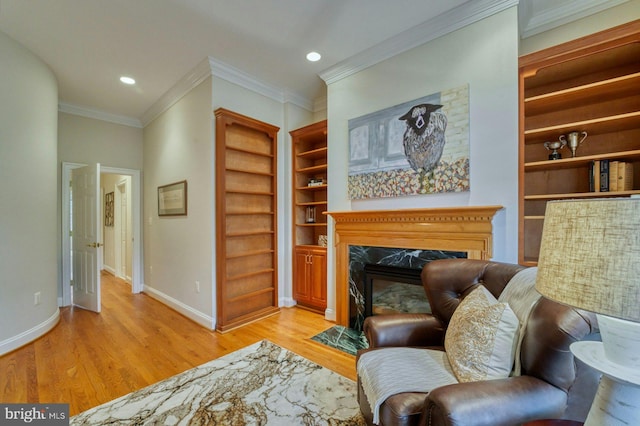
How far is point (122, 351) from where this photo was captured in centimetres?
260

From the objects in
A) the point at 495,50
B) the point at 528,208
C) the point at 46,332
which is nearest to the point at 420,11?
the point at 495,50

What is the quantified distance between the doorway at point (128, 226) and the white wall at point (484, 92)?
4.27m

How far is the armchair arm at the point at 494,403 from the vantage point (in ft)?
3.10

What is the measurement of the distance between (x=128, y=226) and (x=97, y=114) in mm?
2003

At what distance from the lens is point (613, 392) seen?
73cm

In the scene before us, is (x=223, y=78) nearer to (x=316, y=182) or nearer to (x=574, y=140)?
(x=316, y=182)

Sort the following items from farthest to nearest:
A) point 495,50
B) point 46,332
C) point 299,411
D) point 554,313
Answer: point 46,332 < point 495,50 < point 299,411 < point 554,313

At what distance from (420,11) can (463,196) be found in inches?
65.1

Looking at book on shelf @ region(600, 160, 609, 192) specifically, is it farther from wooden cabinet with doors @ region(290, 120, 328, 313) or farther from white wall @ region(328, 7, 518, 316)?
wooden cabinet with doors @ region(290, 120, 328, 313)

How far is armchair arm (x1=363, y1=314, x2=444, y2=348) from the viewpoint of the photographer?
168cm

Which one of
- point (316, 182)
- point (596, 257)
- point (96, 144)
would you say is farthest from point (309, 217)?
point (96, 144)

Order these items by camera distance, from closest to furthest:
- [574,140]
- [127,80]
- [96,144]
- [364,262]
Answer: [574,140] < [364,262] < [127,80] < [96,144]

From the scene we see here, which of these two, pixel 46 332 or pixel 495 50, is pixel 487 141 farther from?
pixel 46 332

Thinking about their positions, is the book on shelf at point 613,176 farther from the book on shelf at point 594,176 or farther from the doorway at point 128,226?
the doorway at point 128,226
